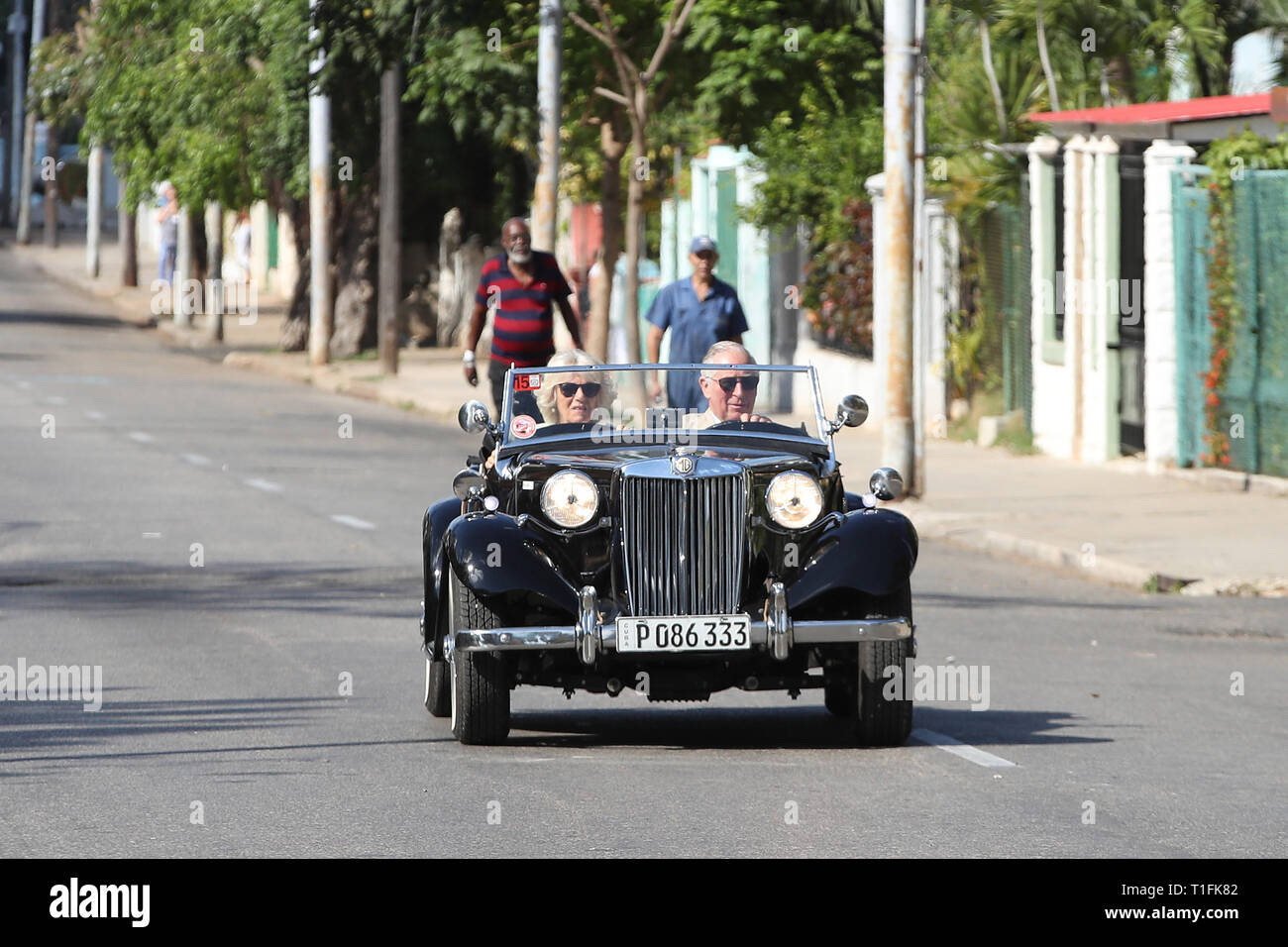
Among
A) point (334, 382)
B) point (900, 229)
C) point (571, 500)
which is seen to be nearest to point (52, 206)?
point (334, 382)

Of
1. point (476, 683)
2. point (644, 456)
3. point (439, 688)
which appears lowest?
point (439, 688)

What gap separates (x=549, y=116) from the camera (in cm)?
2770

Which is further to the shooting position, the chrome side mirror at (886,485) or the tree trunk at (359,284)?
the tree trunk at (359,284)

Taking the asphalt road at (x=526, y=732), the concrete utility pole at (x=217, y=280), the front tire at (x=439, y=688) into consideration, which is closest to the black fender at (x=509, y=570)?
the asphalt road at (x=526, y=732)

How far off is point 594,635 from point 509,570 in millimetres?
419

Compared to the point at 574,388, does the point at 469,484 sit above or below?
below

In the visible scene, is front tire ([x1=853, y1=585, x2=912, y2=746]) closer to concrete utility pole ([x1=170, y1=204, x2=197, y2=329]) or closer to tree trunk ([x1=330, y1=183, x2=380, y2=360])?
tree trunk ([x1=330, y1=183, x2=380, y2=360])

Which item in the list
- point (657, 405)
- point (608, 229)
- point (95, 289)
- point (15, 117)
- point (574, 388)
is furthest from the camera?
point (15, 117)

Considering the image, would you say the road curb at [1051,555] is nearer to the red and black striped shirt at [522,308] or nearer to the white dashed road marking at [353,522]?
the red and black striped shirt at [522,308]

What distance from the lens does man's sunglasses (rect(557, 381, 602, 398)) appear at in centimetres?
991

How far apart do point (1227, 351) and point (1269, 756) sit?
10833 mm

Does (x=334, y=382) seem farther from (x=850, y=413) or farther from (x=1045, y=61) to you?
(x=850, y=413)

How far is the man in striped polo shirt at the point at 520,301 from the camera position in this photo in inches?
688

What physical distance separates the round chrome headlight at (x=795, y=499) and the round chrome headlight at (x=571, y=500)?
0.63 meters
